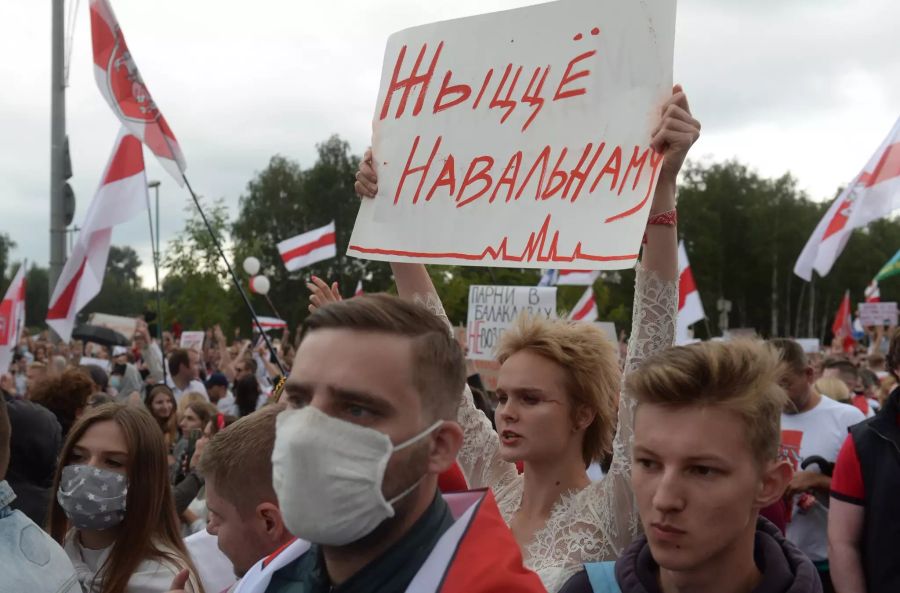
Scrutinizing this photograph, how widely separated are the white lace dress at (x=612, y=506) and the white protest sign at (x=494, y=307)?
18.3 feet

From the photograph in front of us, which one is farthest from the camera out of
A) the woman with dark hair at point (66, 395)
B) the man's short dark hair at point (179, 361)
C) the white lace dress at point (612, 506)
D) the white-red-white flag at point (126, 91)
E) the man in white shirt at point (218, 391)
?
the man in white shirt at point (218, 391)

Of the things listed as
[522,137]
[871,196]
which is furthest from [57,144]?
[522,137]

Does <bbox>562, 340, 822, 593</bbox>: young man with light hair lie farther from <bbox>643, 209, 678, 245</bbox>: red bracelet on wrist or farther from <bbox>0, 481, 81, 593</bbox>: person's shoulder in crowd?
<bbox>0, 481, 81, 593</bbox>: person's shoulder in crowd

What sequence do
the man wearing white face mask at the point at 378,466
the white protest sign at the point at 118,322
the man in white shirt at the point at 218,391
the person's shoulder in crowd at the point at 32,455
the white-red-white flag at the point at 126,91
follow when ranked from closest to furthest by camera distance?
the man wearing white face mask at the point at 378,466
the person's shoulder in crowd at the point at 32,455
the white-red-white flag at the point at 126,91
the man in white shirt at the point at 218,391
the white protest sign at the point at 118,322

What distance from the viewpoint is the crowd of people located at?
6.18 ft

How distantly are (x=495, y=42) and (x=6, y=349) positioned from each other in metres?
8.97

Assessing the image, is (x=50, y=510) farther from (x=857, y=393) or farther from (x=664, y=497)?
(x=857, y=393)

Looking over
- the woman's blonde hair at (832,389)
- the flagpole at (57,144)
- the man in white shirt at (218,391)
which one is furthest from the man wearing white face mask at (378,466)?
the flagpole at (57,144)

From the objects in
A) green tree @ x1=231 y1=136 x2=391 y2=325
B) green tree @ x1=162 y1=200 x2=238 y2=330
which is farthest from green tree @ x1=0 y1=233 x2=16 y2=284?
green tree @ x1=162 y1=200 x2=238 y2=330

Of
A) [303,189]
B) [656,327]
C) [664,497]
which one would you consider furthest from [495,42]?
[303,189]

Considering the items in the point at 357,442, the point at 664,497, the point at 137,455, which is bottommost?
the point at 137,455

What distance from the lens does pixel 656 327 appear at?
2795 millimetres

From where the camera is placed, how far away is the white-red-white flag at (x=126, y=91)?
8.61m

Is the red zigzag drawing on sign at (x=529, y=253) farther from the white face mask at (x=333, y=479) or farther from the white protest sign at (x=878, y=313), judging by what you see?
the white protest sign at (x=878, y=313)
